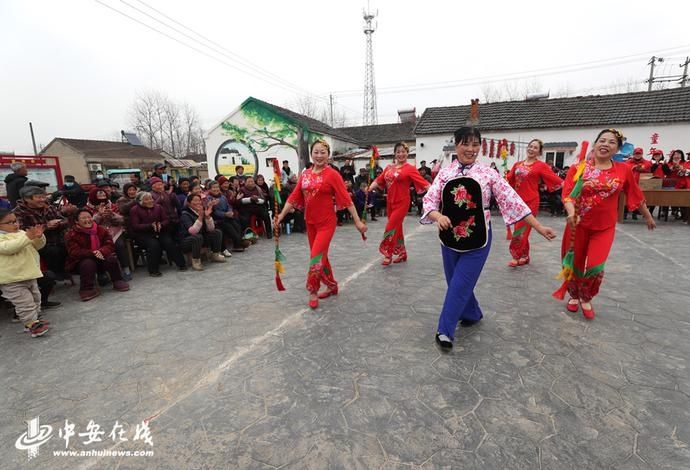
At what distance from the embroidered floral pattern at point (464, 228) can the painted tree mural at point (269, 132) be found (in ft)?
53.5

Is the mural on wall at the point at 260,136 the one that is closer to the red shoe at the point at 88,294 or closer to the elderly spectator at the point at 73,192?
the elderly spectator at the point at 73,192

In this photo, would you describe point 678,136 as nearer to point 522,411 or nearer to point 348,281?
point 348,281

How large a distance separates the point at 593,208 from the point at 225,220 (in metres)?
5.87

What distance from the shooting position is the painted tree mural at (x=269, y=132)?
1841 centimetres

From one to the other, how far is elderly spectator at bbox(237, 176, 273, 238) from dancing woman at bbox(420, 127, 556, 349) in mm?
5485

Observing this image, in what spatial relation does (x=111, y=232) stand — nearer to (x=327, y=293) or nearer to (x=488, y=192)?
(x=327, y=293)

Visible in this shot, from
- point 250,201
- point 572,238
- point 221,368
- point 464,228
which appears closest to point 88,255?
point 221,368

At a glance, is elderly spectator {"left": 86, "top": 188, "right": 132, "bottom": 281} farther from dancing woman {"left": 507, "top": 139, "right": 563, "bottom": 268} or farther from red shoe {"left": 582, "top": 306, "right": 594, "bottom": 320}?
red shoe {"left": 582, "top": 306, "right": 594, "bottom": 320}

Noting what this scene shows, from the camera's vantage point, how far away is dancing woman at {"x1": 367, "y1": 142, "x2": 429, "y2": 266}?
5371 mm

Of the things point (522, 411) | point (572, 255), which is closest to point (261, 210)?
point (572, 255)

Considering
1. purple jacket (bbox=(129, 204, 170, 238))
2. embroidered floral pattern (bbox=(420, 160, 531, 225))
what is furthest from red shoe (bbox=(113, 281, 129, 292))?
embroidered floral pattern (bbox=(420, 160, 531, 225))

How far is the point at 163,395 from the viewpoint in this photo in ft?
8.53


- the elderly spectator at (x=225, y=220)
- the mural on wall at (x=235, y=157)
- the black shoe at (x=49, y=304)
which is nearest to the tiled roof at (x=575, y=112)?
the mural on wall at (x=235, y=157)

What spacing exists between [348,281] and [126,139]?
47756 millimetres
